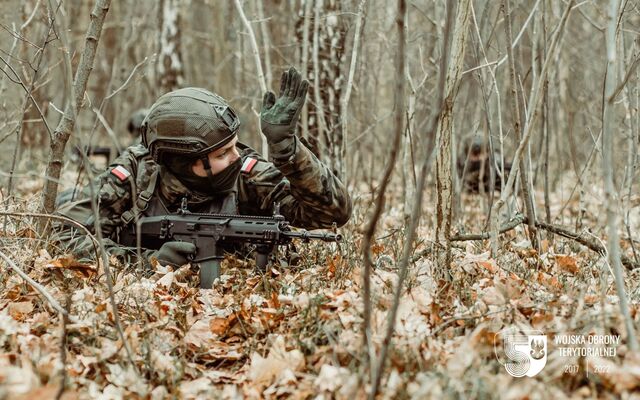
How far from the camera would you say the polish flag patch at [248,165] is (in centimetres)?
388

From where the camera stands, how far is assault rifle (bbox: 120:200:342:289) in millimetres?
3428

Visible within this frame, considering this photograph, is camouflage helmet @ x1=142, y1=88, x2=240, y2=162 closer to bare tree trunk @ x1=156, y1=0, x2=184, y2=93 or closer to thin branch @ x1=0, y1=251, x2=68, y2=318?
thin branch @ x1=0, y1=251, x2=68, y2=318

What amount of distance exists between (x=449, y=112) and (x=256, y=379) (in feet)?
4.95

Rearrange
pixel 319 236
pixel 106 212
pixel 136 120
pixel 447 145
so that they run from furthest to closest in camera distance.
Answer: pixel 136 120, pixel 106 212, pixel 319 236, pixel 447 145

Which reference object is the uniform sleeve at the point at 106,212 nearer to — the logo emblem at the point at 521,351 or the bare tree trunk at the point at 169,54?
the logo emblem at the point at 521,351

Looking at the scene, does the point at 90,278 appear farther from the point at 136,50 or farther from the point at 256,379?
the point at 136,50

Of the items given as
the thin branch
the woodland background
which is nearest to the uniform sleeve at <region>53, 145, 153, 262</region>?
the woodland background

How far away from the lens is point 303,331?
2.53 metres

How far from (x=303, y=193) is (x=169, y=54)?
18.1ft

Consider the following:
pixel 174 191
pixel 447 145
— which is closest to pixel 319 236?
pixel 447 145

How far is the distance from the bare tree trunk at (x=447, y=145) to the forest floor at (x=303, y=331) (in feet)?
0.51

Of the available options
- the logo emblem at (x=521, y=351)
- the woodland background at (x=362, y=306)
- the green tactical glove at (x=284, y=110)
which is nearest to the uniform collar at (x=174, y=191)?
the woodland background at (x=362, y=306)

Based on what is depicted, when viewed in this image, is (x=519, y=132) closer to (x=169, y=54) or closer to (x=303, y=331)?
(x=303, y=331)

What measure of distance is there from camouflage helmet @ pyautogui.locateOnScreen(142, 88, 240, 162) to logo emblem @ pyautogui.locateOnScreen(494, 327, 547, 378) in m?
1.87
